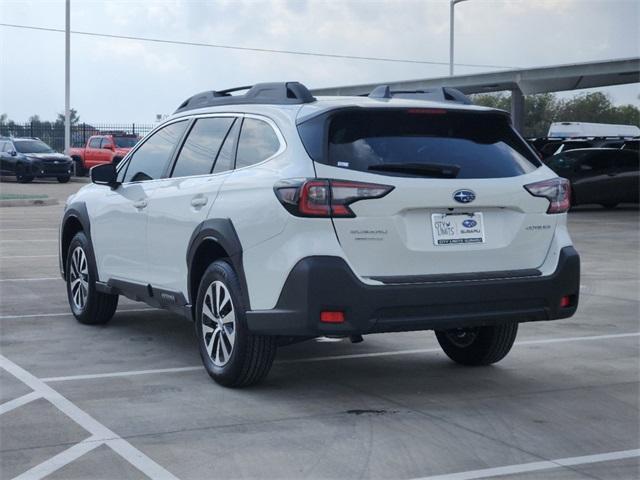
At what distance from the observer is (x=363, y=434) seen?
6.05m

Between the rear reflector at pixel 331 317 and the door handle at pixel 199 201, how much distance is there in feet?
4.67

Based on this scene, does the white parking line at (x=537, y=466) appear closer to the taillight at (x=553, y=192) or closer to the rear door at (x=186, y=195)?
the taillight at (x=553, y=192)

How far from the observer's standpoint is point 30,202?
28859 mm

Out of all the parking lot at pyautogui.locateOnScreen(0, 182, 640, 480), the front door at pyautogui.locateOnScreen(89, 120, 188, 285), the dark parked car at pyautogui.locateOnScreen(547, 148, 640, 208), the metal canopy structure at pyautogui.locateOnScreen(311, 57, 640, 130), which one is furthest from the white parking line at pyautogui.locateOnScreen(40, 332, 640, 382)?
the metal canopy structure at pyautogui.locateOnScreen(311, 57, 640, 130)

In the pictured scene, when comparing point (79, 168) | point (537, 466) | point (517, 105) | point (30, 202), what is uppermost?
point (517, 105)

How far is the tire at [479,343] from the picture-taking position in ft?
25.8

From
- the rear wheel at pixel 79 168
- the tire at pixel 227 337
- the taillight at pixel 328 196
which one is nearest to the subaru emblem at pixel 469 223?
the taillight at pixel 328 196

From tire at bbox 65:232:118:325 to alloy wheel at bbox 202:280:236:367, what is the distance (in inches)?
89.3

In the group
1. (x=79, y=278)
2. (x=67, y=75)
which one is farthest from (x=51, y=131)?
(x=79, y=278)

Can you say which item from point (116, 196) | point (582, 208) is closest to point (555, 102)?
point (582, 208)

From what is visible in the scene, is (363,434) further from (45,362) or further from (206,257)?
(45,362)

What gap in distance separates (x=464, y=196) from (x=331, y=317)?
1.08 m

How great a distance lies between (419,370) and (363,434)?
1.93 m

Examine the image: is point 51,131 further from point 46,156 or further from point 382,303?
point 382,303
